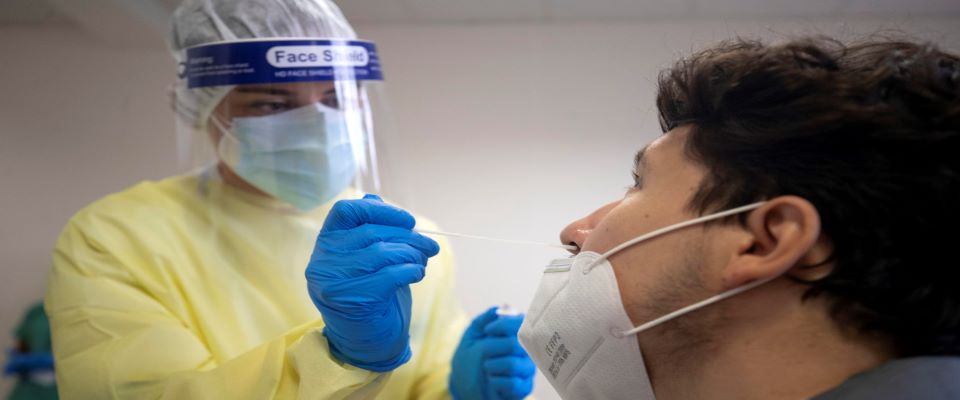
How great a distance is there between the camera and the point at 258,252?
5.03ft

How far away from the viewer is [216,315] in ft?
4.81

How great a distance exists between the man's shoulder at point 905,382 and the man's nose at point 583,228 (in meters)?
0.38

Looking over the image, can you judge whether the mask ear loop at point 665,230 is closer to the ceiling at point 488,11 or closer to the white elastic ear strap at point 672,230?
the white elastic ear strap at point 672,230

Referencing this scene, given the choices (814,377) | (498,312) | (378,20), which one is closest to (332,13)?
(378,20)

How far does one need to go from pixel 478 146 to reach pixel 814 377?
4.85 feet

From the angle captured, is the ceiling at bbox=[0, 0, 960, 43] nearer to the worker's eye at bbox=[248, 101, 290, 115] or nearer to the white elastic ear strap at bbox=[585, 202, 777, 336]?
the worker's eye at bbox=[248, 101, 290, 115]

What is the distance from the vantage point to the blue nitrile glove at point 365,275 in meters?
1.18

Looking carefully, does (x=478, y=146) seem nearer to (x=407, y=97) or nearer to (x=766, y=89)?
(x=407, y=97)

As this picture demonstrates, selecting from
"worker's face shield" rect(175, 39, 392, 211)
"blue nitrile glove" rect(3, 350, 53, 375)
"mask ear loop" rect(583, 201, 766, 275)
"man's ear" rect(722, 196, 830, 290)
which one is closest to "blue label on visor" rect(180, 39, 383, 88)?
"worker's face shield" rect(175, 39, 392, 211)

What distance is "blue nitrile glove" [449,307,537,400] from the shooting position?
4.89 ft

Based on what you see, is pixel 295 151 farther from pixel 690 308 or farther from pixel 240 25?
pixel 690 308

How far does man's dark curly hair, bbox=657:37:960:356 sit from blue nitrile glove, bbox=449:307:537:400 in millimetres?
614

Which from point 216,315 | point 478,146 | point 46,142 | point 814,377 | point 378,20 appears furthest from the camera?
point 478,146

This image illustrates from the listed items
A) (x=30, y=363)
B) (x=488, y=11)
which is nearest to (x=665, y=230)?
(x=488, y=11)
